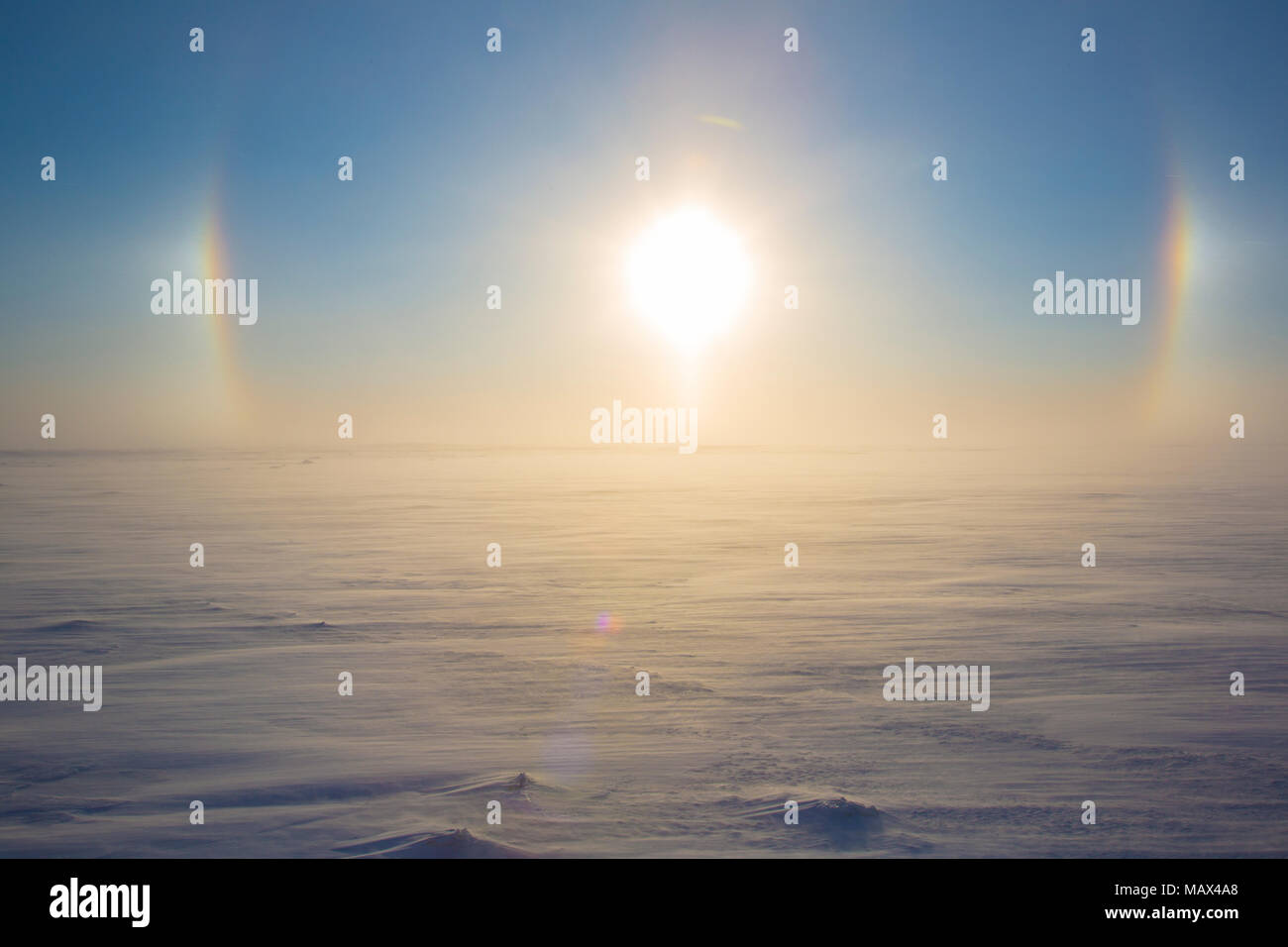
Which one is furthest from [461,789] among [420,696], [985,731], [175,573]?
[175,573]

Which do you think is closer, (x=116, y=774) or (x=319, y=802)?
(x=319, y=802)

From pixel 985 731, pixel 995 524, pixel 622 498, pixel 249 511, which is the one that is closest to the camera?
pixel 985 731

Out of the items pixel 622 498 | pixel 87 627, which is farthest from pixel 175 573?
pixel 622 498

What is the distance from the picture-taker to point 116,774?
6203 mm

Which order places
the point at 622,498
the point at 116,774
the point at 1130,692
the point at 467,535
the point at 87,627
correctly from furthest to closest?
the point at 622,498, the point at 467,535, the point at 87,627, the point at 1130,692, the point at 116,774

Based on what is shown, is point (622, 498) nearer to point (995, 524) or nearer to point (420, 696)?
point (995, 524)

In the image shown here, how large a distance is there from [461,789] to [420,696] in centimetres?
233

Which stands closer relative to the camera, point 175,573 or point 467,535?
point 175,573

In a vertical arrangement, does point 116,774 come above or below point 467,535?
below

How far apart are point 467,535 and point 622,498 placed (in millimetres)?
15500

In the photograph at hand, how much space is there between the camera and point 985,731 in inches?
278
